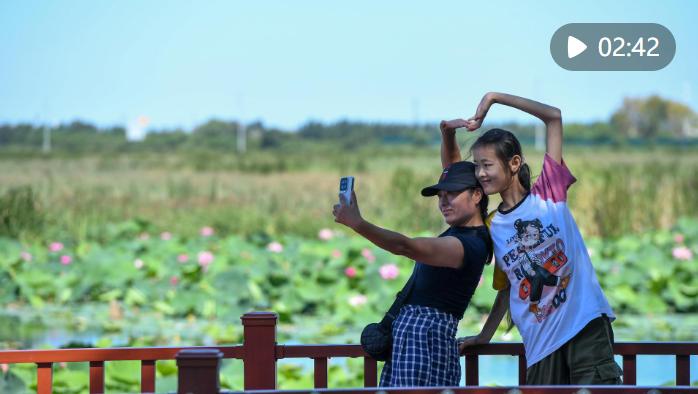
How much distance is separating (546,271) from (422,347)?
1.24 feet

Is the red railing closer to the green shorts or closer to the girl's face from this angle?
the green shorts

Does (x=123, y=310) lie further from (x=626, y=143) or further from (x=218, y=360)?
(x=626, y=143)

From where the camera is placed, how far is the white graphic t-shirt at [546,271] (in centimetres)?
293

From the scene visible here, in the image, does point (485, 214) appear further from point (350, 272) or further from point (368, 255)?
point (368, 255)

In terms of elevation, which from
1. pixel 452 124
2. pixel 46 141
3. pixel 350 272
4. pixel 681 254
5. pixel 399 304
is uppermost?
pixel 46 141

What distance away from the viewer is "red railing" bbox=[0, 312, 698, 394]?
3.26 metres

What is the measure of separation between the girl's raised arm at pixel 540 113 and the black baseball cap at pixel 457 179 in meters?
0.12

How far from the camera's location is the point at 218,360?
2.30m

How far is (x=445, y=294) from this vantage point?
2.98m

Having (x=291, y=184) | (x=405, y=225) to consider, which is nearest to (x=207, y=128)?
(x=291, y=184)

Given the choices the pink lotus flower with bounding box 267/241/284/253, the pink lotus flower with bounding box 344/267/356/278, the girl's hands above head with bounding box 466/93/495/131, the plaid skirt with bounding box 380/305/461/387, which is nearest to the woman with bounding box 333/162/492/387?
the plaid skirt with bounding box 380/305/461/387

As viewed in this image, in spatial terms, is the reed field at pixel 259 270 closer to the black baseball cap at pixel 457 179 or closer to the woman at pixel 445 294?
the woman at pixel 445 294

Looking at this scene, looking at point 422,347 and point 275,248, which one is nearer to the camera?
point 422,347

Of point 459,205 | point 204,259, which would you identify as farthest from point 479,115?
point 204,259
